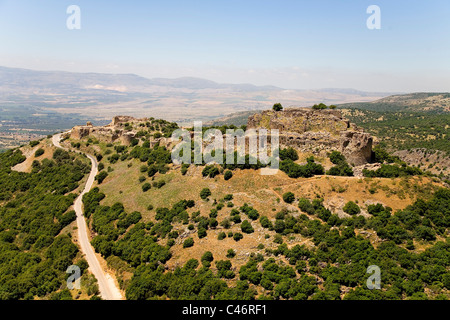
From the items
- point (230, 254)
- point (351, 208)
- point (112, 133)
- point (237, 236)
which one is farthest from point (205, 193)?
point (112, 133)

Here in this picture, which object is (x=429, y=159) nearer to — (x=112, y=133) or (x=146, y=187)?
(x=146, y=187)

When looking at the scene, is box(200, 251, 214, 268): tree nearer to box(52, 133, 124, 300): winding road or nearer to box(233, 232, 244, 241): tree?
box(233, 232, 244, 241): tree

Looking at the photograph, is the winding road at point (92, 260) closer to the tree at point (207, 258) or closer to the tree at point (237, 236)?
the tree at point (207, 258)

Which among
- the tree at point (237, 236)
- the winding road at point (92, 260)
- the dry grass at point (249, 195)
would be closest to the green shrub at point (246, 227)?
the dry grass at point (249, 195)

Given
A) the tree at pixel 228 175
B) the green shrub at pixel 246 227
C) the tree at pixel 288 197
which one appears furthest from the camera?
the tree at pixel 228 175
